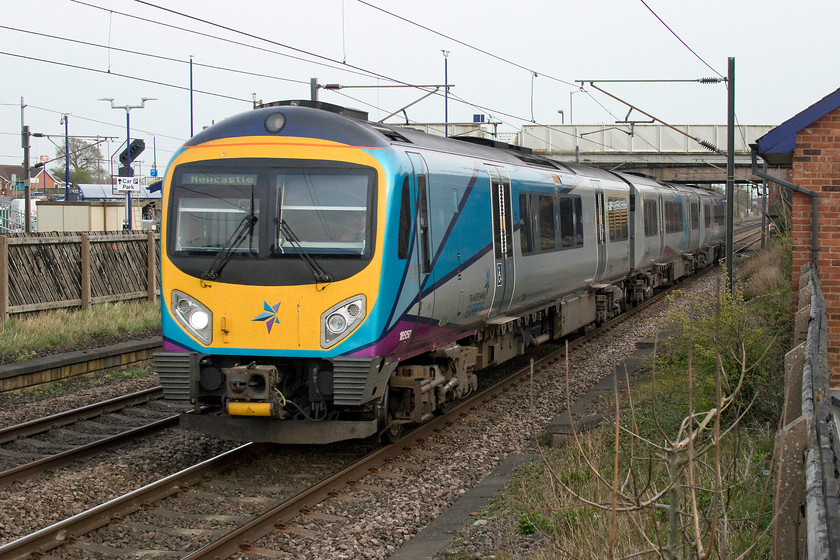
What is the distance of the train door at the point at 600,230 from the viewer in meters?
16.0

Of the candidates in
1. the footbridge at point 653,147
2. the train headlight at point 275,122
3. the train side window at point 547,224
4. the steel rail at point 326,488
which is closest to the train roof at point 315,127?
the train headlight at point 275,122

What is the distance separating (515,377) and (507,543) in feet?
22.2

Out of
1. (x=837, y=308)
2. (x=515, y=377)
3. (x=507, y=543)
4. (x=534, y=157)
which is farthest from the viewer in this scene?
(x=534, y=157)

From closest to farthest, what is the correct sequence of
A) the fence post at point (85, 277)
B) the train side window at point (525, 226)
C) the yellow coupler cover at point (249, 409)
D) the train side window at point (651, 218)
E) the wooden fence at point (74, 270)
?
the yellow coupler cover at point (249, 409), the train side window at point (525, 226), the wooden fence at point (74, 270), the fence post at point (85, 277), the train side window at point (651, 218)

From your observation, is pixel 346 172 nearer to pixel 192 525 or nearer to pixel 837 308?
pixel 192 525

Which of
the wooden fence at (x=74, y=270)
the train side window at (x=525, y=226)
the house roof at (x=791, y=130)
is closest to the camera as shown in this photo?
the house roof at (x=791, y=130)

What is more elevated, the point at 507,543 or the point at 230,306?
the point at 230,306

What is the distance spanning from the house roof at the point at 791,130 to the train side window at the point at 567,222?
10.5ft

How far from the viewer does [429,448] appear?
9.12 meters

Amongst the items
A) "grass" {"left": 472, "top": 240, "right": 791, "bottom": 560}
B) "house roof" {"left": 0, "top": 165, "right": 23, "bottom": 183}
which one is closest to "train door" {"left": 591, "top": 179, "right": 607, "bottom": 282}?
"grass" {"left": 472, "top": 240, "right": 791, "bottom": 560}

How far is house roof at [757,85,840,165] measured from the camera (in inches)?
394

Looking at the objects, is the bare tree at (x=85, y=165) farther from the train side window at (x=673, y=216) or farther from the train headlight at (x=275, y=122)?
the train headlight at (x=275, y=122)

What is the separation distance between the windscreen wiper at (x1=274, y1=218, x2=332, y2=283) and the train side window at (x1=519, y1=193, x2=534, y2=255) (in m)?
4.18

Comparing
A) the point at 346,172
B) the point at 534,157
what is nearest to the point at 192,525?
the point at 346,172
